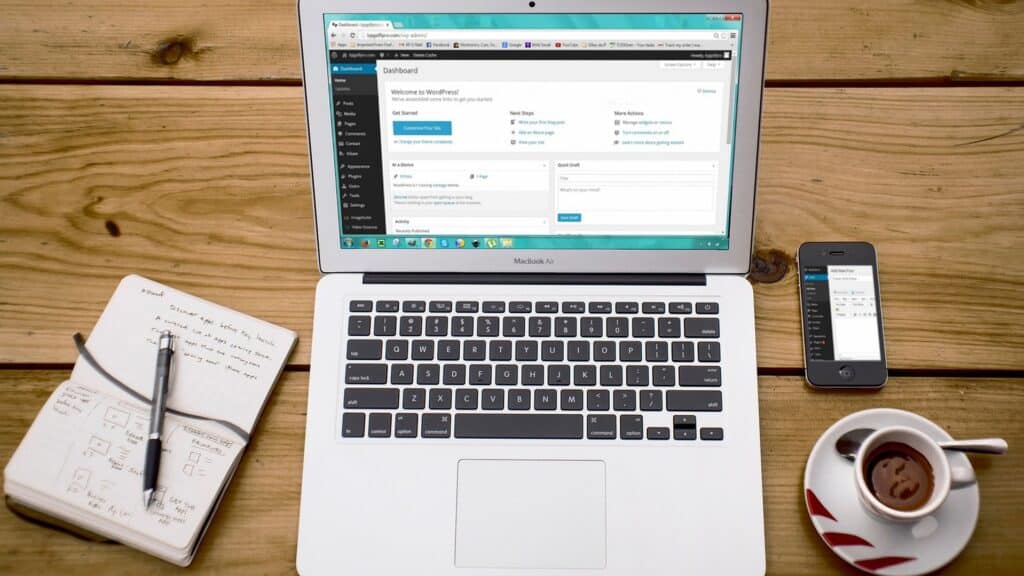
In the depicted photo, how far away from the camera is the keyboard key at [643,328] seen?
0.79m

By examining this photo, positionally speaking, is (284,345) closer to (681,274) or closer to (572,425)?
(572,425)

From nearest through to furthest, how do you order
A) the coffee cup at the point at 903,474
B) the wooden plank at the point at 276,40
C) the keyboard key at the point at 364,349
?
the coffee cup at the point at 903,474, the keyboard key at the point at 364,349, the wooden plank at the point at 276,40

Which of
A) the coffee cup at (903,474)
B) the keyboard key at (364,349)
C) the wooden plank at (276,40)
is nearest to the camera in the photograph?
the coffee cup at (903,474)

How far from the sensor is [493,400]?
771mm

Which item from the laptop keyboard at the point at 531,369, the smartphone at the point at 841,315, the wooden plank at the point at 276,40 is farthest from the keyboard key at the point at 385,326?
the smartphone at the point at 841,315

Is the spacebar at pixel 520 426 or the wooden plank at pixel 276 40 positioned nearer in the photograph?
the spacebar at pixel 520 426

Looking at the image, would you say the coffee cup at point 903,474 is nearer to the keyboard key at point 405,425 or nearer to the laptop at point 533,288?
the laptop at point 533,288

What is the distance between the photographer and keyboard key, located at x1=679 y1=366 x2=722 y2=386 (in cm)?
77

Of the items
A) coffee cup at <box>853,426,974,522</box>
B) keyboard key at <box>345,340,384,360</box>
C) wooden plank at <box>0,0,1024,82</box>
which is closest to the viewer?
coffee cup at <box>853,426,974,522</box>

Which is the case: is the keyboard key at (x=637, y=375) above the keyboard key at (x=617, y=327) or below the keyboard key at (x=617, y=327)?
below

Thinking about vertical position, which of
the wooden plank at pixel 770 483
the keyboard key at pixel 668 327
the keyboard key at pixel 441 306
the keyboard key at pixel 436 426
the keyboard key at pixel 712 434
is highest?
the keyboard key at pixel 441 306

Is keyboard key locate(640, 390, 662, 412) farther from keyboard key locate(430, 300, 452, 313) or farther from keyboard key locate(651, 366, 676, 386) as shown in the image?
keyboard key locate(430, 300, 452, 313)

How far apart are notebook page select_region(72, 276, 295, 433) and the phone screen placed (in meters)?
0.55

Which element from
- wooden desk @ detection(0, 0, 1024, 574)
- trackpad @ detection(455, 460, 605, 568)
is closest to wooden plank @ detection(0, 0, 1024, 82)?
wooden desk @ detection(0, 0, 1024, 574)
